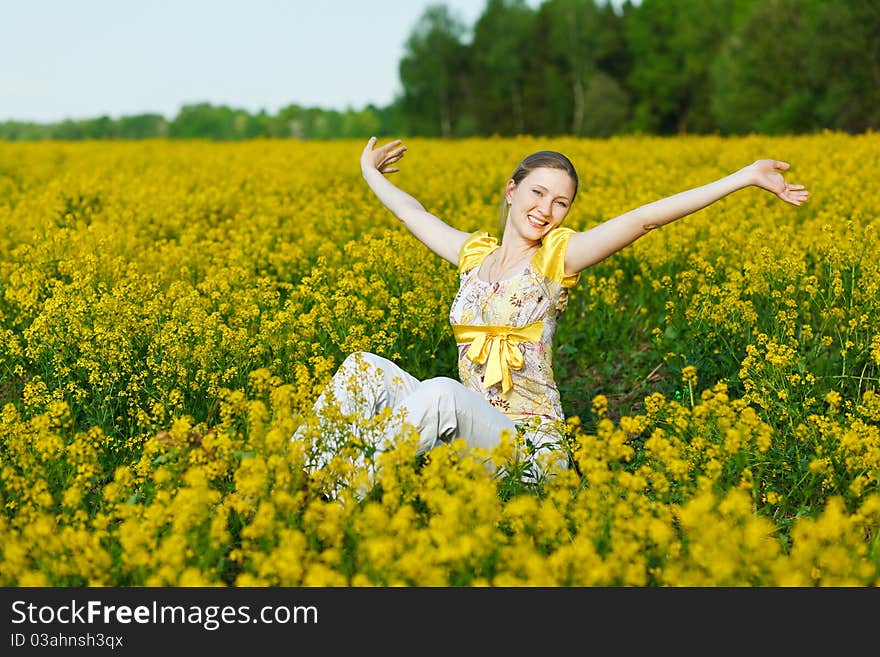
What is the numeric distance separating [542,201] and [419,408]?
48.2 inches

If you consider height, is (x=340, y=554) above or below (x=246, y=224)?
below

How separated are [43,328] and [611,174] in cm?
907

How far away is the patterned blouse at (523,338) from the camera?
435 centimetres

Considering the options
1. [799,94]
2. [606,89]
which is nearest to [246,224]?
[799,94]

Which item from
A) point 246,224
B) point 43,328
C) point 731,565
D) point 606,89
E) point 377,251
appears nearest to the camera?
point 731,565

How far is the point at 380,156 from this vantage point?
552cm

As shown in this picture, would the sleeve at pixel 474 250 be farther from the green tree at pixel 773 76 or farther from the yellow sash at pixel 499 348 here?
the green tree at pixel 773 76

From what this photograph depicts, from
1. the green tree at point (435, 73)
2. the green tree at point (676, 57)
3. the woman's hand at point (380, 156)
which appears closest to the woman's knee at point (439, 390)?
the woman's hand at point (380, 156)

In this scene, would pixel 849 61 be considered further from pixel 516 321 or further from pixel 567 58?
pixel 516 321

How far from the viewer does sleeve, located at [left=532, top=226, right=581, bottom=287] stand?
4.35 metres

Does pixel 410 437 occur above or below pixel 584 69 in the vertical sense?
below

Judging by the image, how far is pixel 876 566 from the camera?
3037 millimetres

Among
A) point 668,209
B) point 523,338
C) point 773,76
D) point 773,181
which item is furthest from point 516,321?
point 773,76
